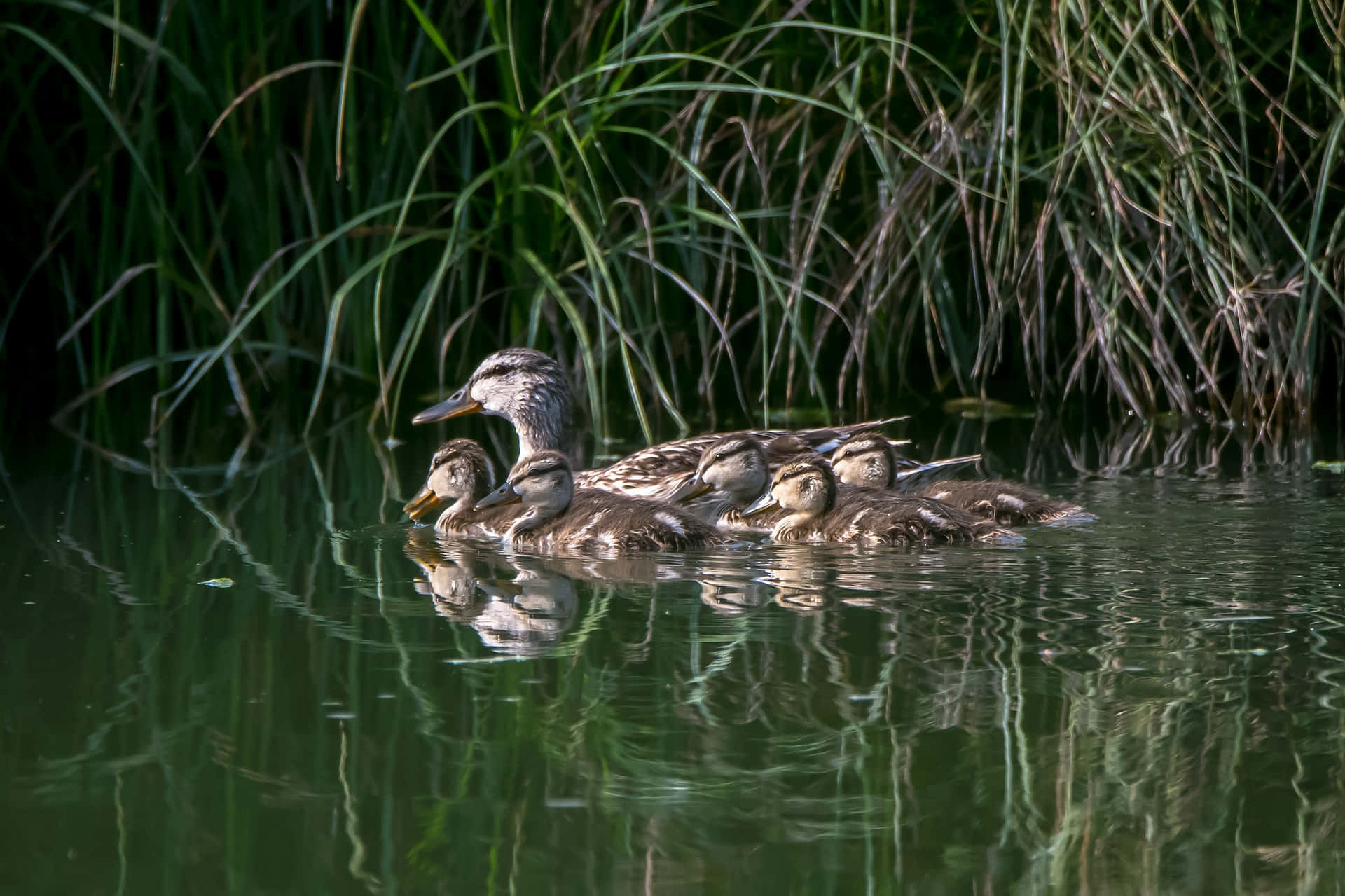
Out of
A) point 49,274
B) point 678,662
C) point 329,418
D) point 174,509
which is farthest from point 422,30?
point 678,662

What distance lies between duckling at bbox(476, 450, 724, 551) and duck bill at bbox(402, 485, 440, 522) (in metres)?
0.17

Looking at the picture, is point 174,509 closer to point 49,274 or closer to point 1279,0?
point 49,274

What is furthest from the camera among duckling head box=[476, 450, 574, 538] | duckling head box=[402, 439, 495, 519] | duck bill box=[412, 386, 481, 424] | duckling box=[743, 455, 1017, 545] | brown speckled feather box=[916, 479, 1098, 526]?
duck bill box=[412, 386, 481, 424]

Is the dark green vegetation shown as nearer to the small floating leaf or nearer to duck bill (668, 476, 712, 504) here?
the small floating leaf

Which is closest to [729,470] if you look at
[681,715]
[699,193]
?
[699,193]

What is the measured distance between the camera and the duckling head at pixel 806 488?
465 cm

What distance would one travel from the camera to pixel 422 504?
4.98 metres

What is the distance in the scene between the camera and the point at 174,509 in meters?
5.03

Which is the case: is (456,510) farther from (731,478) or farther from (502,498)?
(731,478)

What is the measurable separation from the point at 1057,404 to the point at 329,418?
129 inches

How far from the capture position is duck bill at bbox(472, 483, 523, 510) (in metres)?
4.86

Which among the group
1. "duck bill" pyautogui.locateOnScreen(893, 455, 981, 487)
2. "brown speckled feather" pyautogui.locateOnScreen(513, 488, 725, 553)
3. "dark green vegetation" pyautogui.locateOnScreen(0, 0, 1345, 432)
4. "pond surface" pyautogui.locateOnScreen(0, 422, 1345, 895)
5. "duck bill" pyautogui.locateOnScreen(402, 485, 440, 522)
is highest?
"dark green vegetation" pyautogui.locateOnScreen(0, 0, 1345, 432)

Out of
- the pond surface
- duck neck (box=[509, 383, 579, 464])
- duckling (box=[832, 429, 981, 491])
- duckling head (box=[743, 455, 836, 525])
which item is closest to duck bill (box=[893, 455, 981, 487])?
duckling (box=[832, 429, 981, 491])

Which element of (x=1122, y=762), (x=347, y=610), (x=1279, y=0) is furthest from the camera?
(x=1279, y=0)
